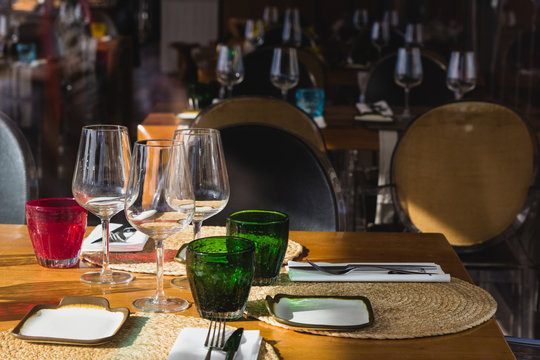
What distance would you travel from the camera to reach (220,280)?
35.9 inches

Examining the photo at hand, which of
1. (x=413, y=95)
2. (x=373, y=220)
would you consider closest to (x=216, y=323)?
(x=373, y=220)

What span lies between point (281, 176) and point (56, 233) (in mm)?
680

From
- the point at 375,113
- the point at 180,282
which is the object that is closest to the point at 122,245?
the point at 180,282

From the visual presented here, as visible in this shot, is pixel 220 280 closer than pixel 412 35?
Yes

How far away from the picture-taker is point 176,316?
0.97 metres

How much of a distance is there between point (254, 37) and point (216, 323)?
6.65 meters

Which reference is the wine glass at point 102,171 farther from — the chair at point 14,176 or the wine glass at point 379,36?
the wine glass at point 379,36

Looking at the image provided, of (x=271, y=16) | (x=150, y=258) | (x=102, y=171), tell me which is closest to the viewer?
(x=102, y=171)

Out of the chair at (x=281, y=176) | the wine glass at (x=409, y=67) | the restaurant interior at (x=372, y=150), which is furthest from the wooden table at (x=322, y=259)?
the wine glass at (x=409, y=67)

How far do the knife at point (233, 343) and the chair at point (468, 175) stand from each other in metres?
1.44

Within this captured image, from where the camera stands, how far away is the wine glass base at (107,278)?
1.10m

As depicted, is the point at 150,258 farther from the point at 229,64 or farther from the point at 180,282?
the point at 229,64

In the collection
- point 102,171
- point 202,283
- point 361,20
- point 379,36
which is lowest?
point 202,283

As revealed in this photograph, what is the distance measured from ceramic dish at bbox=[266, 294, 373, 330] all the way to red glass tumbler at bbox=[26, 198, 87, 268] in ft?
1.18
